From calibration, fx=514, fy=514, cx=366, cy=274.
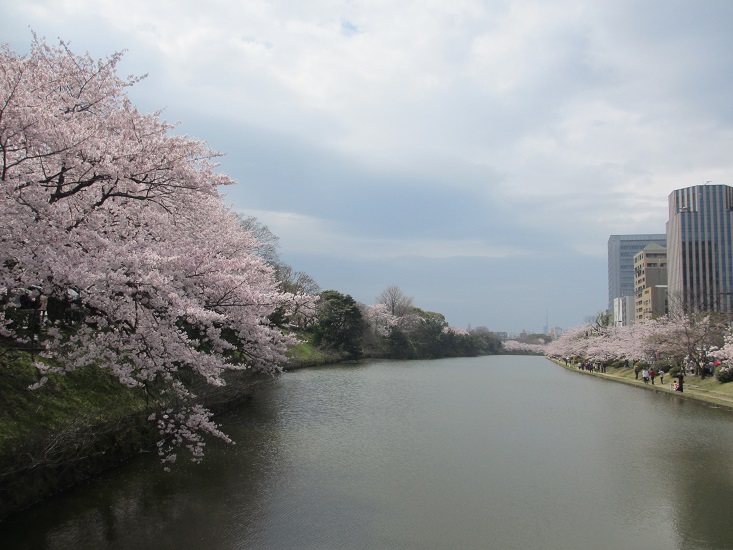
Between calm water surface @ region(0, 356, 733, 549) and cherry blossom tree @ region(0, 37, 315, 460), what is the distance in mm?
1577

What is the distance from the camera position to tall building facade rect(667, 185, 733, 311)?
7438 cm

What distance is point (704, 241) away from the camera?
2963 inches

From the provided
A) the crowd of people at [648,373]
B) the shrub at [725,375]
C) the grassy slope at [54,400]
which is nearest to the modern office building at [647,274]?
the crowd of people at [648,373]

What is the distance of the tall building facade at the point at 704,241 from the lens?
244 ft

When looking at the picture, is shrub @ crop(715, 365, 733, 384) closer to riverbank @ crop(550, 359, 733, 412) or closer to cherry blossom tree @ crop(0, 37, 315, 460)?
riverbank @ crop(550, 359, 733, 412)

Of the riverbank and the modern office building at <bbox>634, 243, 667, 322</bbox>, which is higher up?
the modern office building at <bbox>634, 243, 667, 322</bbox>

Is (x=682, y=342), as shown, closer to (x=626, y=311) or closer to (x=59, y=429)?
(x=59, y=429)

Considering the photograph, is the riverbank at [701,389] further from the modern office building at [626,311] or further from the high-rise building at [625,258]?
the high-rise building at [625,258]

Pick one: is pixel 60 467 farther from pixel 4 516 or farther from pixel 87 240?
pixel 87 240

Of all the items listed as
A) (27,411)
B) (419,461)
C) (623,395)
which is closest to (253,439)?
(419,461)

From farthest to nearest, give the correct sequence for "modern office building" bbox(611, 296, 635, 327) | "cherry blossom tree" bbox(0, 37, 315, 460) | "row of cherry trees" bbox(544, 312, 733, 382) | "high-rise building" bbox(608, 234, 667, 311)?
"high-rise building" bbox(608, 234, 667, 311), "modern office building" bbox(611, 296, 635, 327), "row of cherry trees" bbox(544, 312, 733, 382), "cherry blossom tree" bbox(0, 37, 315, 460)

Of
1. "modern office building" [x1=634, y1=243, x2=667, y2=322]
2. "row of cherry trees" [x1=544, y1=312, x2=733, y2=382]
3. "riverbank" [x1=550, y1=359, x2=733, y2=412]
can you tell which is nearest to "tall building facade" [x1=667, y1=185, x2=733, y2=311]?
"modern office building" [x1=634, y1=243, x2=667, y2=322]

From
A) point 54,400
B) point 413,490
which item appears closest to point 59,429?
point 54,400

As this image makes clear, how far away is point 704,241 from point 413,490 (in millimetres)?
83029
